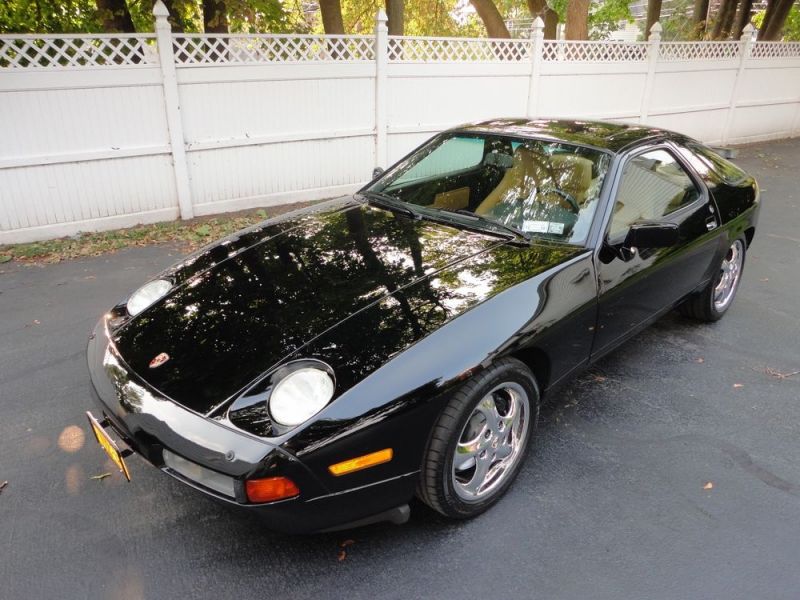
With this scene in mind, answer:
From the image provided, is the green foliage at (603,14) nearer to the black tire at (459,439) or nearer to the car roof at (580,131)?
the car roof at (580,131)

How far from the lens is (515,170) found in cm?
330

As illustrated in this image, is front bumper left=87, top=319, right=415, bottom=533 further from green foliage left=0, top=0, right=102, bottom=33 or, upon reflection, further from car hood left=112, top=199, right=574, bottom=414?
green foliage left=0, top=0, right=102, bottom=33

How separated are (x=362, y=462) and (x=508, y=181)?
1.94m

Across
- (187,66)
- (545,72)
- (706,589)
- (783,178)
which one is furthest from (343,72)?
(783,178)

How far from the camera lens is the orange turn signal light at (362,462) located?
194 centimetres

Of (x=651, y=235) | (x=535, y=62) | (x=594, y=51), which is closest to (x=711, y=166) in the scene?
(x=651, y=235)

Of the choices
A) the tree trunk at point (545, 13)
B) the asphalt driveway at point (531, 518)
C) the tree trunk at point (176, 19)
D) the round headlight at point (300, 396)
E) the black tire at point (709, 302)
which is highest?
the tree trunk at point (545, 13)

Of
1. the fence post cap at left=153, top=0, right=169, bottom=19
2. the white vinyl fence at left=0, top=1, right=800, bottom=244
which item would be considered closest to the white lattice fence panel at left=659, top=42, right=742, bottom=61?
the white vinyl fence at left=0, top=1, right=800, bottom=244

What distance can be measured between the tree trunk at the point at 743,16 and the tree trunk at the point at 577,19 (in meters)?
7.06

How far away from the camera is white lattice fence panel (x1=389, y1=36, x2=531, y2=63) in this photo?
25.4ft

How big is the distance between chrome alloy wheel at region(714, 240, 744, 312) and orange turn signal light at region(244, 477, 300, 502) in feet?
11.6

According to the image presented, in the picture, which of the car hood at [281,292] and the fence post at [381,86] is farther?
the fence post at [381,86]

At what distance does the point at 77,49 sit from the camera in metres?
5.74

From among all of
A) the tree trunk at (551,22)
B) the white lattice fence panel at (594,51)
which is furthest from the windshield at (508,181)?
the tree trunk at (551,22)
